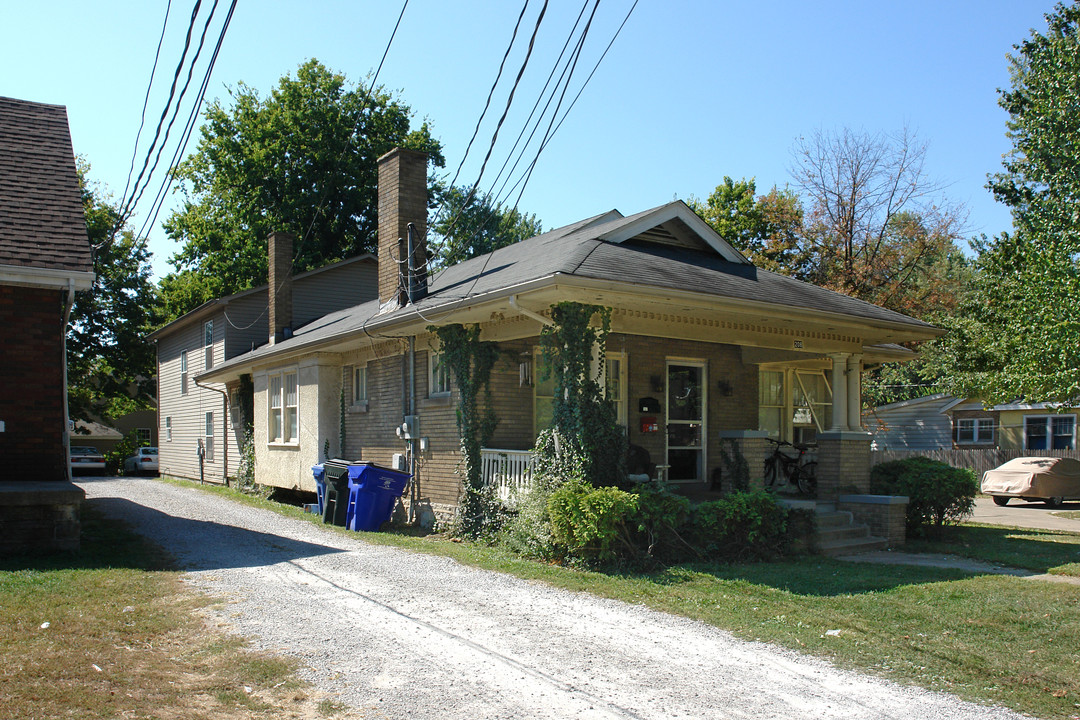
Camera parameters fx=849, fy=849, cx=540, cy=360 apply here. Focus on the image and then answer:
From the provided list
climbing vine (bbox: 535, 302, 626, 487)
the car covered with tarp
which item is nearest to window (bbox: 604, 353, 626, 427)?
climbing vine (bbox: 535, 302, 626, 487)

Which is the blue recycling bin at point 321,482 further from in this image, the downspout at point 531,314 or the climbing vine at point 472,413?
the downspout at point 531,314

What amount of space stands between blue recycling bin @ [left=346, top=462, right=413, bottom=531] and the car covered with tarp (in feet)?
54.1

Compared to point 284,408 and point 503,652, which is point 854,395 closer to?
point 503,652

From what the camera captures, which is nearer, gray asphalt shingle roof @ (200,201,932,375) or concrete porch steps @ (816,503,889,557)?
gray asphalt shingle roof @ (200,201,932,375)

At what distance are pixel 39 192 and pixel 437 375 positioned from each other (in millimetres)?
6295

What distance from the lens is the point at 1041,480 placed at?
21641 mm

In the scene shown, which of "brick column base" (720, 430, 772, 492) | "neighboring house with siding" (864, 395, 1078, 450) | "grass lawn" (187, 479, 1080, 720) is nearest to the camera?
"grass lawn" (187, 479, 1080, 720)

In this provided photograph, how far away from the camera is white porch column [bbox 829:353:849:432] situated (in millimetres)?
13266

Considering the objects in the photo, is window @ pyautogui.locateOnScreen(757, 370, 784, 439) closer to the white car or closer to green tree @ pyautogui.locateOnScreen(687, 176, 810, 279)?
green tree @ pyautogui.locateOnScreen(687, 176, 810, 279)

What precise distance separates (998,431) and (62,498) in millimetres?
30251

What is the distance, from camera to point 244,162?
37.8m

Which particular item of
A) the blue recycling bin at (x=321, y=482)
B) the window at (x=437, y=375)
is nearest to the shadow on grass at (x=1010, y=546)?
the window at (x=437, y=375)

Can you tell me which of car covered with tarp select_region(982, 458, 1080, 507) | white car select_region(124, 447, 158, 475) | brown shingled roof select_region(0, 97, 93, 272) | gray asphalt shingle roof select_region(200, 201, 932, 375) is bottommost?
white car select_region(124, 447, 158, 475)

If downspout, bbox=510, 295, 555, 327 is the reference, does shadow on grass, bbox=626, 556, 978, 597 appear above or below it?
below
